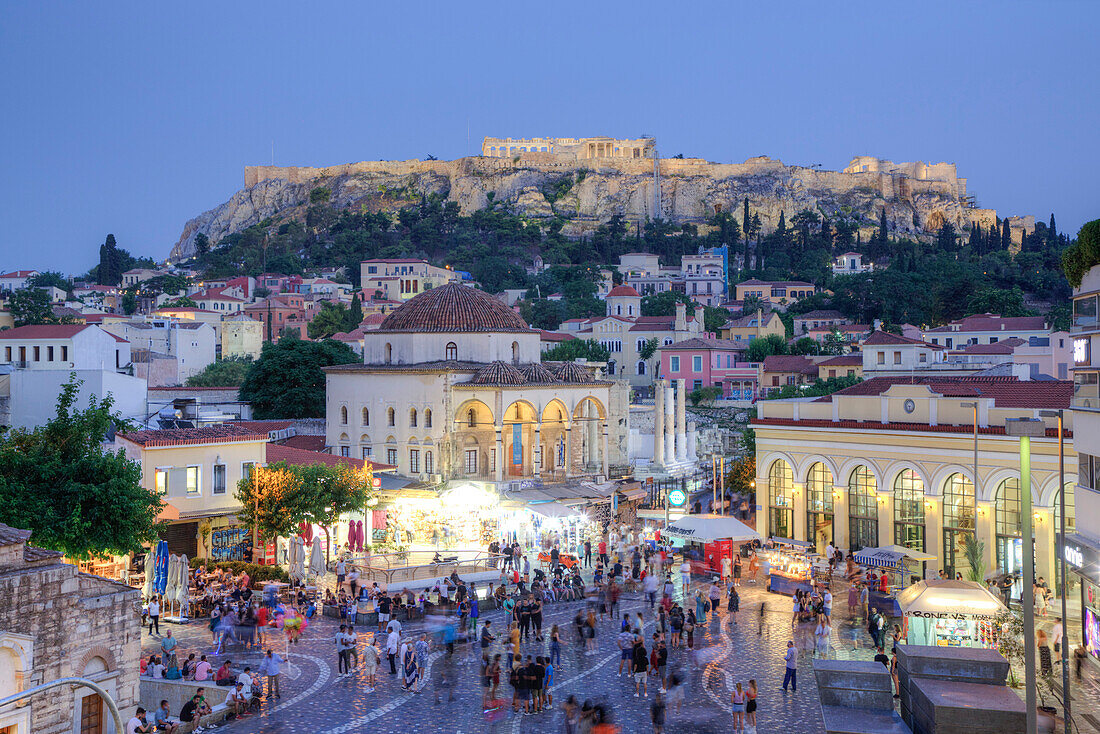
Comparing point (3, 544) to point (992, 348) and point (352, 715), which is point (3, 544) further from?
point (992, 348)

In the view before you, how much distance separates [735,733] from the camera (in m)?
15.4

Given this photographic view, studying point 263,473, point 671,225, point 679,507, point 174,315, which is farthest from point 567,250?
point 263,473

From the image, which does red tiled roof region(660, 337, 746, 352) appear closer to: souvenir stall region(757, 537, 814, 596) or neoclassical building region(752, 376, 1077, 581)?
neoclassical building region(752, 376, 1077, 581)

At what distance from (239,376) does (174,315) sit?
1978 cm

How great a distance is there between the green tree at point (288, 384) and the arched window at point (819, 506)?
95.0 feet

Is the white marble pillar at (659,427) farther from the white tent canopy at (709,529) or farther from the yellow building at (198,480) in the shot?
the yellow building at (198,480)

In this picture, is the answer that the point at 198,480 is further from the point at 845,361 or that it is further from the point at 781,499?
the point at 845,361

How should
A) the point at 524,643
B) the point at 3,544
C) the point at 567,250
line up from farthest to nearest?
the point at 567,250 < the point at 524,643 < the point at 3,544

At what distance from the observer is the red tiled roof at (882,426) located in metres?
26.2

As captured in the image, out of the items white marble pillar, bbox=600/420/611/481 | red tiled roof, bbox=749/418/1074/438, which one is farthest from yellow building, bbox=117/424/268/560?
white marble pillar, bbox=600/420/611/481

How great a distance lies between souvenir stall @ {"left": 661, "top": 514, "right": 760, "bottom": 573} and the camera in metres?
26.4

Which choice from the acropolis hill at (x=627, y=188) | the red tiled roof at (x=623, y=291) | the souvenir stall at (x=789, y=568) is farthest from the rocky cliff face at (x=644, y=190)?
the souvenir stall at (x=789, y=568)

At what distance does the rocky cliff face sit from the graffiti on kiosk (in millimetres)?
104694

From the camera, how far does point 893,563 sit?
83.2ft
